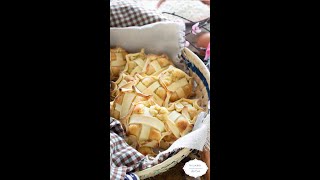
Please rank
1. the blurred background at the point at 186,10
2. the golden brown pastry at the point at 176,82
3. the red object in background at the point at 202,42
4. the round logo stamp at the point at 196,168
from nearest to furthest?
the round logo stamp at the point at 196,168 → the golden brown pastry at the point at 176,82 → the red object in background at the point at 202,42 → the blurred background at the point at 186,10

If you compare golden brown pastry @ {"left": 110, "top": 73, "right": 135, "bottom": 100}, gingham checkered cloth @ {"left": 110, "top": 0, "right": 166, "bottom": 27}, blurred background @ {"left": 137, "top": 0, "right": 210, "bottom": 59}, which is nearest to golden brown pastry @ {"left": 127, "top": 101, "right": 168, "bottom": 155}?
golden brown pastry @ {"left": 110, "top": 73, "right": 135, "bottom": 100}

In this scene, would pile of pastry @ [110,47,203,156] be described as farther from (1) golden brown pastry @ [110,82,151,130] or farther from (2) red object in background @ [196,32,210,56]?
(2) red object in background @ [196,32,210,56]

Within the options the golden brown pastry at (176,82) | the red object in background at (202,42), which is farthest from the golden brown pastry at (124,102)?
the red object in background at (202,42)

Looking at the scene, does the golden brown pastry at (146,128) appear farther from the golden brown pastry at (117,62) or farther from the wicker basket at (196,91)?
the golden brown pastry at (117,62)
